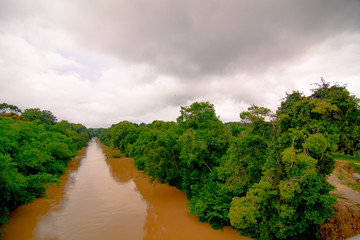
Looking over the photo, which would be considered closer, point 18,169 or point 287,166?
point 287,166

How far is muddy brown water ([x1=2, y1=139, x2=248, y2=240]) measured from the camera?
389 inches

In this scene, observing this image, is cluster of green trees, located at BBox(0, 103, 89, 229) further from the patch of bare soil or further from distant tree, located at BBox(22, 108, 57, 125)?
distant tree, located at BBox(22, 108, 57, 125)

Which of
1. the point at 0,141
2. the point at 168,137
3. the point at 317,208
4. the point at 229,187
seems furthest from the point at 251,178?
the point at 0,141

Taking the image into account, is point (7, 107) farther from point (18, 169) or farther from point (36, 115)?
point (18, 169)

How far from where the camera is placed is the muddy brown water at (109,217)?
9.89m

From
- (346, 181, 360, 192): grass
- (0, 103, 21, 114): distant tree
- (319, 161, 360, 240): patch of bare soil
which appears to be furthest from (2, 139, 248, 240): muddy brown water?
(0, 103, 21, 114): distant tree

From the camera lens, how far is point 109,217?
11.9 meters

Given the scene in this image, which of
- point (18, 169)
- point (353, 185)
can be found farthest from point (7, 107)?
point (353, 185)

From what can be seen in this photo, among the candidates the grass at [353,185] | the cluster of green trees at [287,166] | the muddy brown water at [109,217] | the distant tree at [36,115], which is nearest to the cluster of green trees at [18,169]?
the muddy brown water at [109,217]

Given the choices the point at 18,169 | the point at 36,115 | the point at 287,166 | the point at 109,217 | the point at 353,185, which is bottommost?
the point at 109,217

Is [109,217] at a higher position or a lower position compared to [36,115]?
lower

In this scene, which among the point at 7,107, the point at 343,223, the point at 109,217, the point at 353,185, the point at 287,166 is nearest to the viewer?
the point at 287,166

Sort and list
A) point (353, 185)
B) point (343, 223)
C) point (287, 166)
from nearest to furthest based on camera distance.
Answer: point (287, 166), point (343, 223), point (353, 185)

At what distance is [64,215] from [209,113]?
13071 mm
